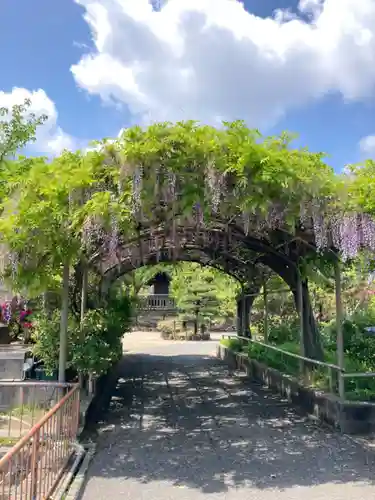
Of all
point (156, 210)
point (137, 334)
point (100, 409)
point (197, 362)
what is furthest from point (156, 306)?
point (156, 210)

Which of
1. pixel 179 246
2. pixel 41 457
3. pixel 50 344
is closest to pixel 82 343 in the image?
pixel 50 344

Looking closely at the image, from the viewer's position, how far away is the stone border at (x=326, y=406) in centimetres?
648

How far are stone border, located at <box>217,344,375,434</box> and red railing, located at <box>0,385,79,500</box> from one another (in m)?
3.50

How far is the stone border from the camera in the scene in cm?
648

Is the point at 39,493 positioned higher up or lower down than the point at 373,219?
lower down

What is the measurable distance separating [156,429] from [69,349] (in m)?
1.68

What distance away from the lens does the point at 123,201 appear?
5.59 metres

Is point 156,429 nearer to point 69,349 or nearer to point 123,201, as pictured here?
point 69,349

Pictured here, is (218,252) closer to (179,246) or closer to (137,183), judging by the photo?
(179,246)

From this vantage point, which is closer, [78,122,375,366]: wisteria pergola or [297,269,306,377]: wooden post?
[78,122,375,366]: wisteria pergola

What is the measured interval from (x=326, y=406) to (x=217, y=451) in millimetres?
2086

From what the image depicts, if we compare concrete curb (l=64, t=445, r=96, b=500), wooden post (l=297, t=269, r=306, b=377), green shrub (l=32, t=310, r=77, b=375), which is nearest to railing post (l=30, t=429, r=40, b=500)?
concrete curb (l=64, t=445, r=96, b=500)

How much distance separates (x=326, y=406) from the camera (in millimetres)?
7000

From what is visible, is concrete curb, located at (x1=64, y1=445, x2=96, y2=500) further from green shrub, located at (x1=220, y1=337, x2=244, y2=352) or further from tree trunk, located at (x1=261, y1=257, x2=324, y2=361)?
green shrub, located at (x1=220, y1=337, x2=244, y2=352)
